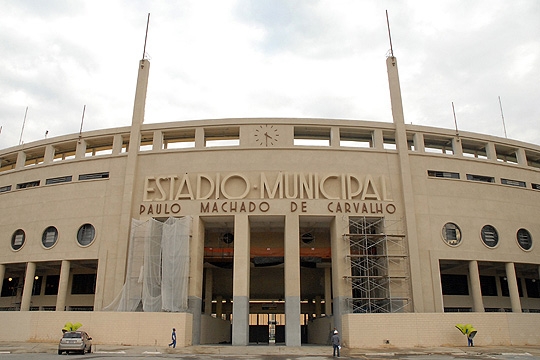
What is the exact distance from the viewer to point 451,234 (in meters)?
36.5

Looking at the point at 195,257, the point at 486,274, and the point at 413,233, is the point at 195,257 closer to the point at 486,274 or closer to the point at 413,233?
the point at 413,233

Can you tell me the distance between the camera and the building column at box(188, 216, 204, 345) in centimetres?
3378

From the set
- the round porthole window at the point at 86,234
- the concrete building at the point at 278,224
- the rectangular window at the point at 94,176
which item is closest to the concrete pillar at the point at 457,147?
the concrete building at the point at 278,224

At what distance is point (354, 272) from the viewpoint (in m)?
36.0

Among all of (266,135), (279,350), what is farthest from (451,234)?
(279,350)

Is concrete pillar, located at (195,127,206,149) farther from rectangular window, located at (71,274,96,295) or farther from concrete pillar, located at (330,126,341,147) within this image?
rectangular window, located at (71,274,96,295)

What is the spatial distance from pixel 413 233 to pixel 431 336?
8052 mm

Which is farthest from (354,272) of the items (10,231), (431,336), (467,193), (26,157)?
(26,157)

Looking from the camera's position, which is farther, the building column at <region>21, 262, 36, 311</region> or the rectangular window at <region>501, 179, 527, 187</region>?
the rectangular window at <region>501, 179, 527, 187</region>

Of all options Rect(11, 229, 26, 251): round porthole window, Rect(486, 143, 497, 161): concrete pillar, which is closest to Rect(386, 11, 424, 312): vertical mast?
Rect(486, 143, 497, 161): concrete pillar

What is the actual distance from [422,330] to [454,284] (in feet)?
48.4

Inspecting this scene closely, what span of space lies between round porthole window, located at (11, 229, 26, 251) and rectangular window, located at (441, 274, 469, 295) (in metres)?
38.1

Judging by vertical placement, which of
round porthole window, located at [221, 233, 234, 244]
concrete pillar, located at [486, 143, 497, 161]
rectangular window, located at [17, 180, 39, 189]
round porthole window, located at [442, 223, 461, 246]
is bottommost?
round porthole window, located at [442, 223, 461, 246]

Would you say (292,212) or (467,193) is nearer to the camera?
(292,212)
